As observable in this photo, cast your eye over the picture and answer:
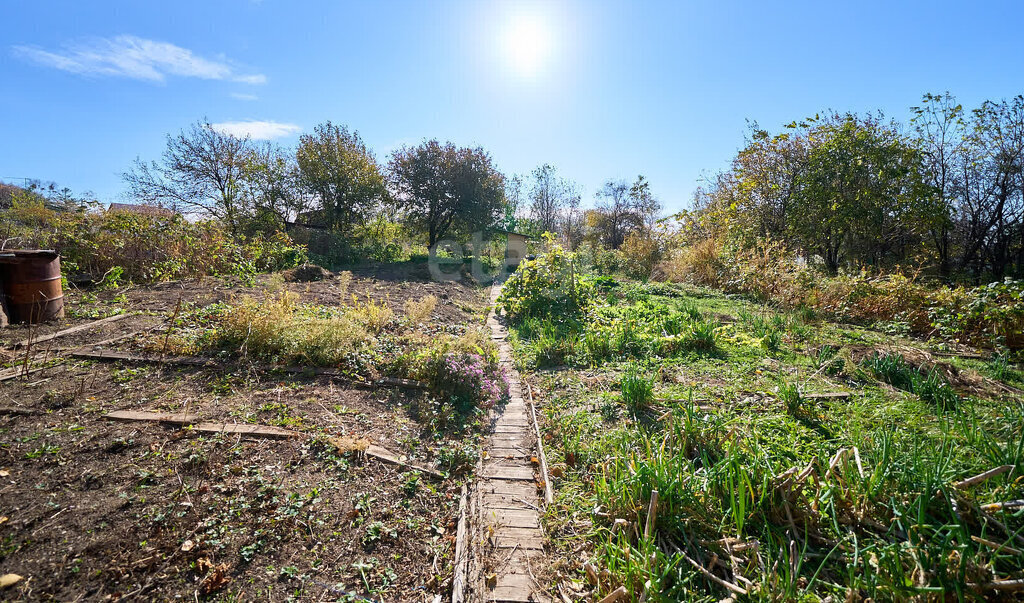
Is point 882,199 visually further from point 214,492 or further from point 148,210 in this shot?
point 148,210

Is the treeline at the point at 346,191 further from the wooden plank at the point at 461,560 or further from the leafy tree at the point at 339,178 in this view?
the wooden plank at the point at 461,560

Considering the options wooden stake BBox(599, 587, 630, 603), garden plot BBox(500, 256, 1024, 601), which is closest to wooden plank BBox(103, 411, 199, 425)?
garden plot BBox(500, 256, 1024, 601)

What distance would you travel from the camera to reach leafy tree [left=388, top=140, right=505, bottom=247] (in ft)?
59.2

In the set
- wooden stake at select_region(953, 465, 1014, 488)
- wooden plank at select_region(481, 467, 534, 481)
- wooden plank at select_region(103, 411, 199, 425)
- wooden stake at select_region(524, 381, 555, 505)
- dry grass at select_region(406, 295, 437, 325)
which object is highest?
dry grass at select_region(406, 295, 437, 325)

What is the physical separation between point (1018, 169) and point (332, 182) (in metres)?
20.8

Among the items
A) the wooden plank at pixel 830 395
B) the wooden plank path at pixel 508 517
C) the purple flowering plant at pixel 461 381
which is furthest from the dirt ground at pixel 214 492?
the wooden plank at pixel 830 395

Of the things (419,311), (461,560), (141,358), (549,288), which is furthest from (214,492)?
(549,288)

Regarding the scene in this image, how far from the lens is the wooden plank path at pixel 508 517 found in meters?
1.87

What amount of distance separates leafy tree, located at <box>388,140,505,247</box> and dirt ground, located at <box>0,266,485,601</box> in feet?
51.0

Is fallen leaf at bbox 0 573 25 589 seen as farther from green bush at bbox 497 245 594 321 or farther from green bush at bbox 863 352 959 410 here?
green bush at bbox 497 245 594 321

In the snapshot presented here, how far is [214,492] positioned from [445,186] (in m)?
17.2

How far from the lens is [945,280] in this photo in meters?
9.75

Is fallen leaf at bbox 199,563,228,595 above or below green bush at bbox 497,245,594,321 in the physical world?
below

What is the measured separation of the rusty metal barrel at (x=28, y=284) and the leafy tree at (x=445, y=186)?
14245mm
